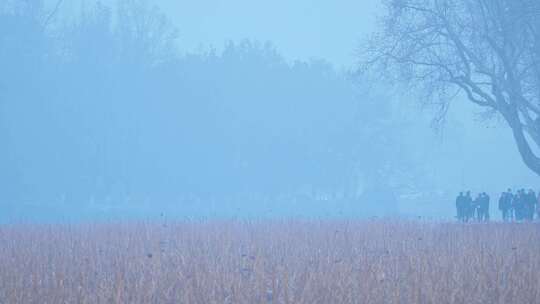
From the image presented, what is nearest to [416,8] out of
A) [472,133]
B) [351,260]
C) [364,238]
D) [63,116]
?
[364,238]

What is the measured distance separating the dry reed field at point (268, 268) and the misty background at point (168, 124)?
32302 mm

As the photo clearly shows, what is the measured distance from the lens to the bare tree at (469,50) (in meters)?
26.3

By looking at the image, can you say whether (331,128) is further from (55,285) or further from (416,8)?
(55,285)

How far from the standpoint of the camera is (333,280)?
380 inches

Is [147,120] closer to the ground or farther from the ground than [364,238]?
farther from the ground

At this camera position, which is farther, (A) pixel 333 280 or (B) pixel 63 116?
(B) pixel 63 116

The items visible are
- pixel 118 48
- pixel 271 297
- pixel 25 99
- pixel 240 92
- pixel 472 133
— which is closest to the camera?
pixel 271 297

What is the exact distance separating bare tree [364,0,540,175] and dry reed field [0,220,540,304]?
895 centimetres

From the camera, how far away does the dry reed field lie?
340 inches

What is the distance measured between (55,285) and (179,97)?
5035 centimetres

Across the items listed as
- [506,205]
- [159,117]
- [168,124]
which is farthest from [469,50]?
[159,117]

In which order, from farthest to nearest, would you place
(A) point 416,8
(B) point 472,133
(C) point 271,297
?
(B) point 472,133, (A) point 416,8, (C) point 271,297

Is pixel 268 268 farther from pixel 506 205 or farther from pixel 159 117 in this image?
pixel 159 117

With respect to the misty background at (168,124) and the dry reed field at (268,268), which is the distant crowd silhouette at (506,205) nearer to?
the dry reed field at (268,268)
